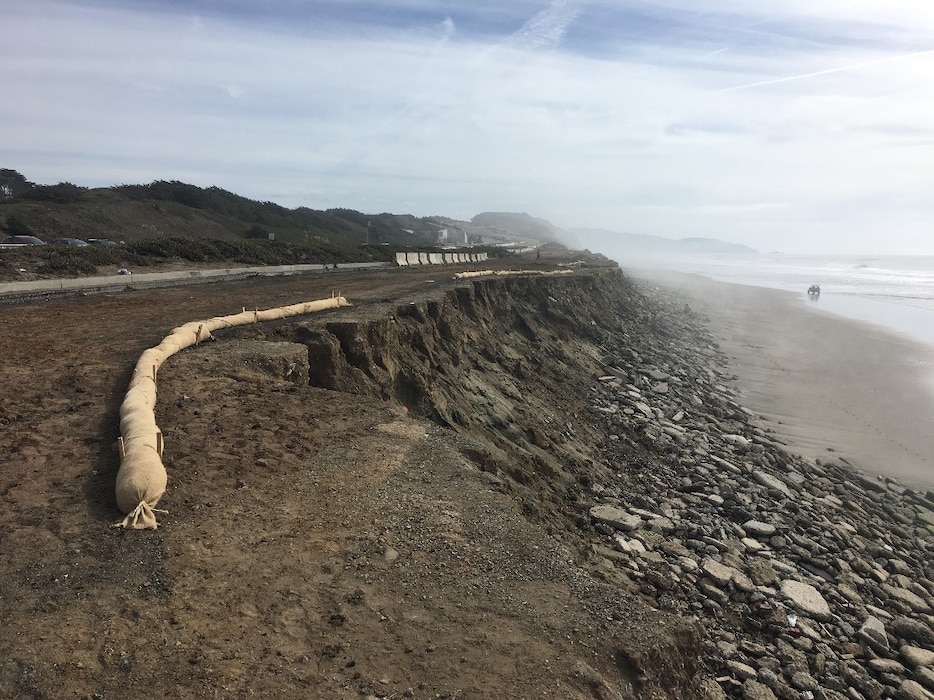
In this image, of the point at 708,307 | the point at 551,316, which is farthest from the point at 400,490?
the point at 708,307

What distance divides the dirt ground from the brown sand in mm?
12276

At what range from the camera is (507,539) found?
5414 millimetres

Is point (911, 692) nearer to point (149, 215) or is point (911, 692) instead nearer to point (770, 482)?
point (770, 482)

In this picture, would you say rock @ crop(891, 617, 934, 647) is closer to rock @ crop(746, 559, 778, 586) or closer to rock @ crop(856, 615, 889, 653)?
rock @ crop(856, 615, 889, 653)

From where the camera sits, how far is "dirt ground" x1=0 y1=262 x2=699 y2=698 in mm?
3750

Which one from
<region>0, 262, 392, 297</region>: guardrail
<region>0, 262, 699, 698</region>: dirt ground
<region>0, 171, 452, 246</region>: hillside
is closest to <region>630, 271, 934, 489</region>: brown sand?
<region>0, 262, 699, 698</region>: dirt ground

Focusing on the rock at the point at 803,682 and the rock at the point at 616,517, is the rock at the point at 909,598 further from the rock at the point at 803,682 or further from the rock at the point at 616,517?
the rock at the point at 616,517

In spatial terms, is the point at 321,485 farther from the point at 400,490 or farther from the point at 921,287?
the point at 921,287

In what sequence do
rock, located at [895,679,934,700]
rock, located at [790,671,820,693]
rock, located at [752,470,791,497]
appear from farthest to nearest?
rock, located at [752,470,791,497] → rock, located at [895,679,934,700] → rock, located at [790,671,820,693]

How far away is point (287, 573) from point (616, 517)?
6.48m

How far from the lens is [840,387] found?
2269cm

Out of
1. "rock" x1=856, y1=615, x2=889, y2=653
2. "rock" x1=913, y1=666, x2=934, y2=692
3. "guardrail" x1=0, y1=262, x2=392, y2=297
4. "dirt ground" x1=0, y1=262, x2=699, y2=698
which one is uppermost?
"guardrail" x1=0, y1=262, x2=392, y2=297

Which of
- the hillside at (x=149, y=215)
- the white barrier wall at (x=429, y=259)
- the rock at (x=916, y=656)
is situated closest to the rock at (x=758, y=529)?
the rock at (x=916, y=656)

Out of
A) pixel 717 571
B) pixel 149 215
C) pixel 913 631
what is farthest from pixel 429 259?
pixel 913 631
